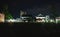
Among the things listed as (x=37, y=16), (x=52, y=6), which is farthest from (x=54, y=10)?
(x=37, y=16)

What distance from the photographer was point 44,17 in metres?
37.1

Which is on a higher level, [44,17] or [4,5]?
[4,5]

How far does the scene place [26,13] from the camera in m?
36.6

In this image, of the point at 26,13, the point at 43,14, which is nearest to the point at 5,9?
the point at 26,13

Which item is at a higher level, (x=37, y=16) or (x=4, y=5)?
(x=4, y=5)

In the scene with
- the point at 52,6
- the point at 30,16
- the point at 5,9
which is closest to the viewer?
the point at 30,16

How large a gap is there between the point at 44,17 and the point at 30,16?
338cm

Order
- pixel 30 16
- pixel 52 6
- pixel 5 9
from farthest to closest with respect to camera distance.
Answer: pixel 52 6
pixel 5 9
pixel 30 16

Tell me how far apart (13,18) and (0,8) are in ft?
11.3

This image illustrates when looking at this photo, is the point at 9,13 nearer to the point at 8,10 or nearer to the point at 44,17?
the point at 8,10

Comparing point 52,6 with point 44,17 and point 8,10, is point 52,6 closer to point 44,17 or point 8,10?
point 44,17

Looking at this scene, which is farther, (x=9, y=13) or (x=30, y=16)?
(x=9, y=13)

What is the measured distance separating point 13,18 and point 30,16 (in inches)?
195

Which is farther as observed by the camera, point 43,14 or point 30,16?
point 43,14
